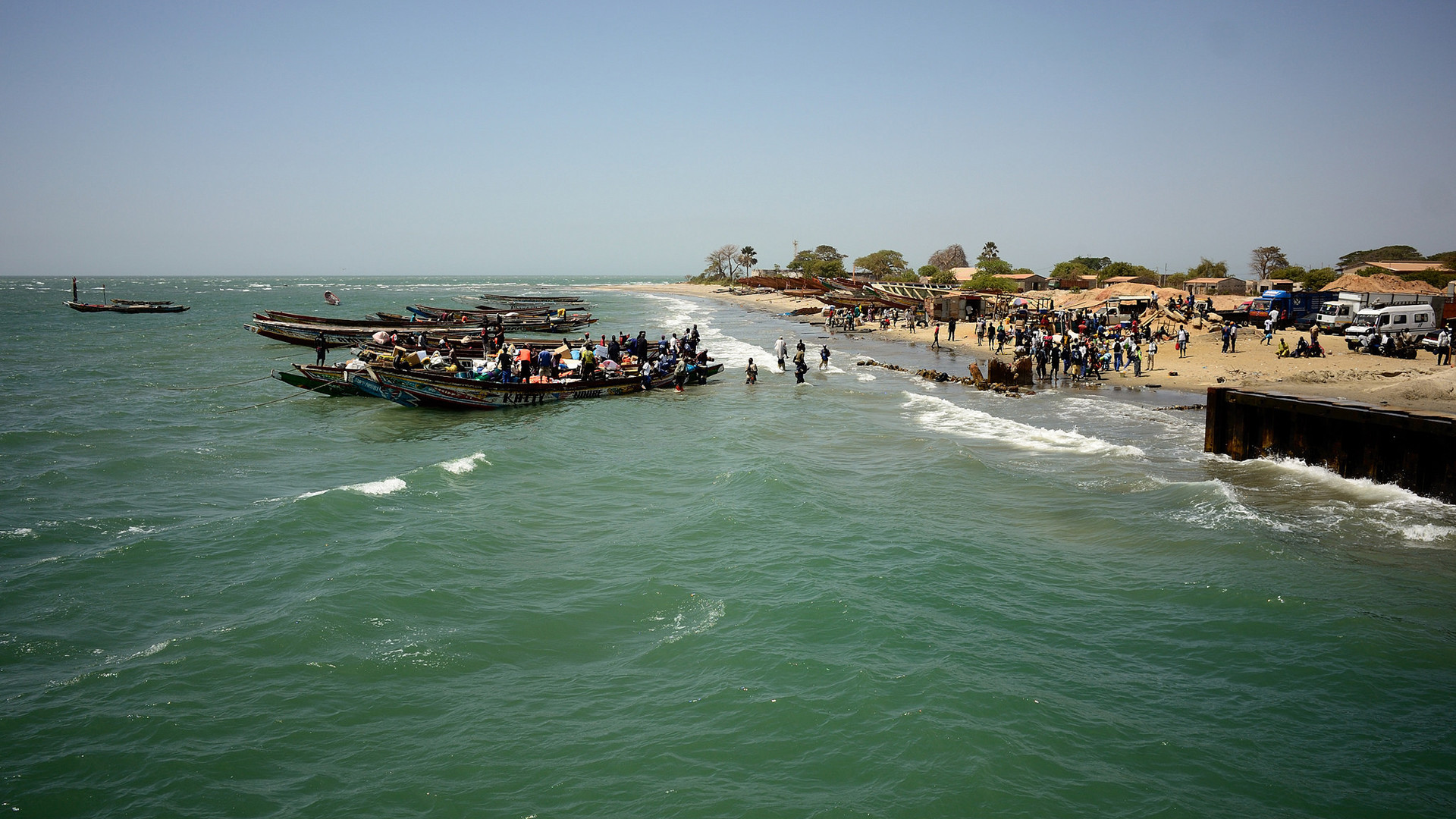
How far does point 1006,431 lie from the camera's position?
2320 centimetres

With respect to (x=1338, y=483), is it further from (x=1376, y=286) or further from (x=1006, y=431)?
(x=1376, y=286)

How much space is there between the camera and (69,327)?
217 ft

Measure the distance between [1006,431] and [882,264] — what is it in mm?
106258

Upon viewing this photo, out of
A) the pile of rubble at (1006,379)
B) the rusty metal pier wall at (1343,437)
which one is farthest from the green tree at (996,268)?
the rusty metal pier wall at (1343,437)

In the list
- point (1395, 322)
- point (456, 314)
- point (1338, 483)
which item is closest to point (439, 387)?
point (1338, 483)

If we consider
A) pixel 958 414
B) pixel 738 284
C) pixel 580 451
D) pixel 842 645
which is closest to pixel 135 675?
pixel 842 645

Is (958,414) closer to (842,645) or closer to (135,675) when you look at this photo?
(842,645)

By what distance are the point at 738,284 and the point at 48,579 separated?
135151 millimetres

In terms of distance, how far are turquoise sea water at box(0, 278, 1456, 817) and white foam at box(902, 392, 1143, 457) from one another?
1.38 feet

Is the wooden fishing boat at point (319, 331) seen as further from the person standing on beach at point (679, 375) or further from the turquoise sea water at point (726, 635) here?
the turquoise sea water at point (726, 635)

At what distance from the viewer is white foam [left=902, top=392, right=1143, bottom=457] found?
2042cm

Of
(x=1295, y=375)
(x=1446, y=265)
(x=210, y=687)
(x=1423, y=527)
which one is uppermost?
(x=1446, y=265)

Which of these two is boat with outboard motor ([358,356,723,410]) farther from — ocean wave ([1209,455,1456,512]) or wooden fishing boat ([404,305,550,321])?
wooden fishing boat ([404,305,550,321])

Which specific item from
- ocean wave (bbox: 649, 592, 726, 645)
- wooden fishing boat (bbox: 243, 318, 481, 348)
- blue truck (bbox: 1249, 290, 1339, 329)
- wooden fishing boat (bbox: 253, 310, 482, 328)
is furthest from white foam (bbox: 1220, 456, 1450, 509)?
wooden fishing boat (bbox: 253, 310, 482, 328)
